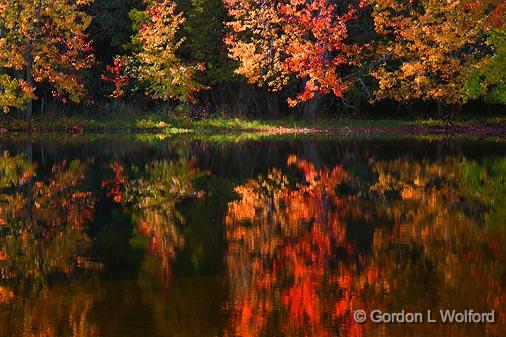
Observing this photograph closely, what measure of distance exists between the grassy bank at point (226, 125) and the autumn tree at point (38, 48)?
124 cm

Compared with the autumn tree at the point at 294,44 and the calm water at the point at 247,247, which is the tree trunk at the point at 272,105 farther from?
the calm water at the point at 247,247

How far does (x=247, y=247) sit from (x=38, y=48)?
34504 mm

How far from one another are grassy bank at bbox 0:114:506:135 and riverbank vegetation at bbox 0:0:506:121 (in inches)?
26.0

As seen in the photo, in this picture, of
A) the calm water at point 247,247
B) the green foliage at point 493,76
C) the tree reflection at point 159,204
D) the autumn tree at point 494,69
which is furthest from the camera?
the green foliage at point 493,76

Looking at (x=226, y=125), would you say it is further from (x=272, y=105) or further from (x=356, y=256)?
(x=356, y=256)

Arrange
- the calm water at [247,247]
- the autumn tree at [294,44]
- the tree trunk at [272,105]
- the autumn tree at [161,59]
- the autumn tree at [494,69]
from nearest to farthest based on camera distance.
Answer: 1. the calm water at [247,247]
2. the autumn tree at [494,69]
3. the autumn tree at [294,44]
4. the autumn tree at [161,59]
5. the tree trunk at [272,105]

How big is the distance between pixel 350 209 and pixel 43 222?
5918 mm

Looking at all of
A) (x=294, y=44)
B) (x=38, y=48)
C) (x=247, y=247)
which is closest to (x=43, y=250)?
(x=247, y=247)

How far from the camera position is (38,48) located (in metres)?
45.3

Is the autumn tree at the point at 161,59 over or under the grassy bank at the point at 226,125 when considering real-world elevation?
over
